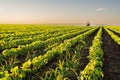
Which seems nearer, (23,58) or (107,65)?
(107,65)

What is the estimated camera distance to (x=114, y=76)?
24.0 feet

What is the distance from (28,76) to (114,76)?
274cm

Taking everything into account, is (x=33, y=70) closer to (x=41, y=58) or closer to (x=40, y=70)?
(x=40, y=70)

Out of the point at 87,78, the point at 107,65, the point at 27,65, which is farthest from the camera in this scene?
the point at 107,65

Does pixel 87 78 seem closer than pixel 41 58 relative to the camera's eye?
Yes

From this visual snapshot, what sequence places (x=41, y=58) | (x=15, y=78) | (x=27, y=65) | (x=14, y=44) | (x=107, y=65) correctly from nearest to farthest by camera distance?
(x=15, y=78)
(x=27, y=65)
(x=41, y=58)
(x=107, y=65)
(x=14, y=44)

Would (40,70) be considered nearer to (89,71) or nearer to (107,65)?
(89,71)

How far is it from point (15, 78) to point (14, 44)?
699 cm

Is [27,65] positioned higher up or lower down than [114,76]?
higher up

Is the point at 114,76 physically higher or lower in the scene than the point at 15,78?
lower

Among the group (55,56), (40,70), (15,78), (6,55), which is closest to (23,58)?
(6,55)

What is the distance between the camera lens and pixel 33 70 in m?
7.14

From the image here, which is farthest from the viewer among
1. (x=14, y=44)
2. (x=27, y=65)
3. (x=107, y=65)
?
(x=14, y=44)

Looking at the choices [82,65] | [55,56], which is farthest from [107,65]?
[55,56]
